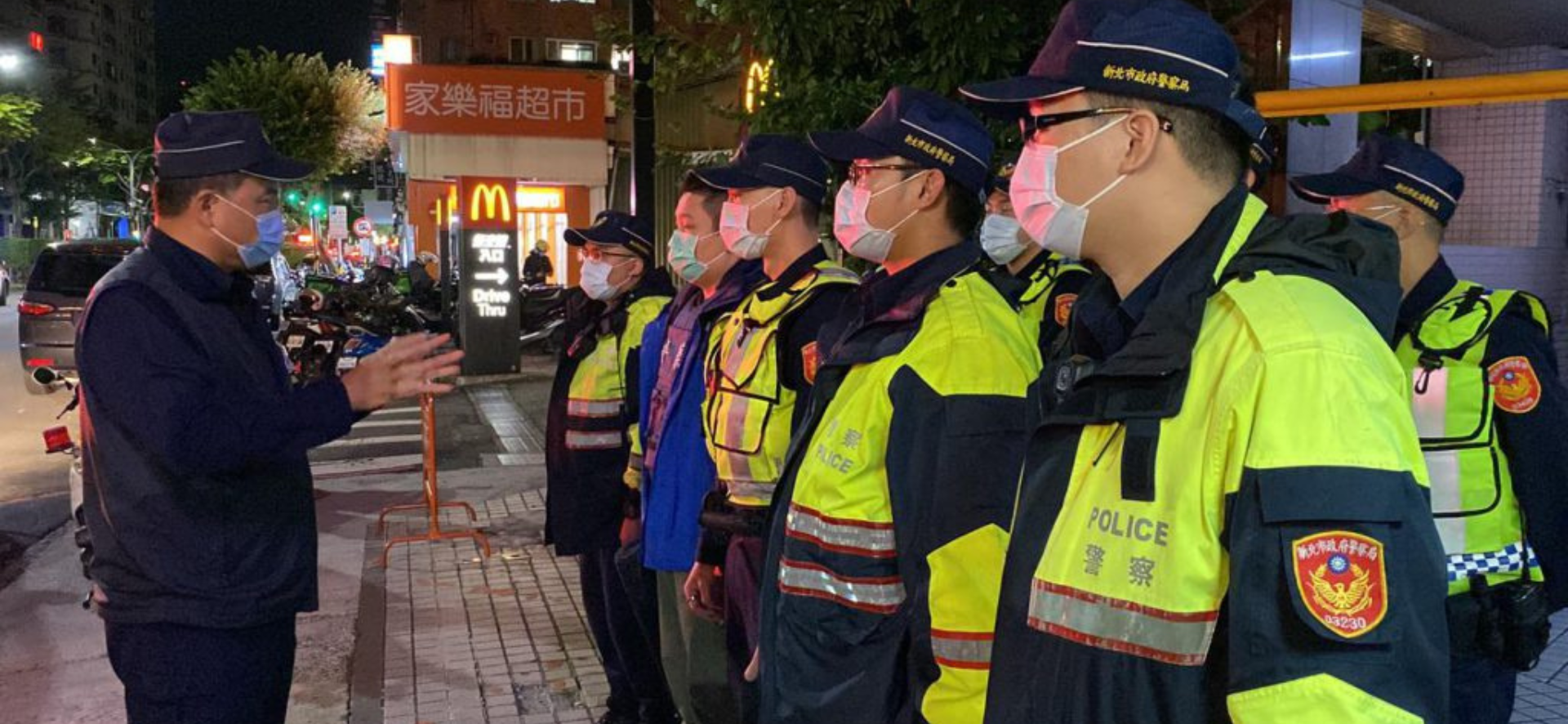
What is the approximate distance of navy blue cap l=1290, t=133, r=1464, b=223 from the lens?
10.6 feet

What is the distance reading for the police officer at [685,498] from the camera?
3.73 meters

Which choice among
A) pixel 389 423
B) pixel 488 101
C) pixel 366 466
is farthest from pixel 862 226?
pixel 488 101

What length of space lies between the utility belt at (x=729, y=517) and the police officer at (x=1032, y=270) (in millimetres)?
1103

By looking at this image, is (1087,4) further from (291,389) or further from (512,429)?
(512,429)

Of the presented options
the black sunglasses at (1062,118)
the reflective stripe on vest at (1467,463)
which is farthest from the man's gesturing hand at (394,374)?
the reflective stripe on vest at (1467,463)

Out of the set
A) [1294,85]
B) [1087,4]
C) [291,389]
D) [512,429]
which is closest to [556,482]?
[291,389]

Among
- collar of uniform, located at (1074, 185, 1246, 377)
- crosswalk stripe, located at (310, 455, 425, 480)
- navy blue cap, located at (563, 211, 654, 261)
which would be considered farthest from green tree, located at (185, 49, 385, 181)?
collar of uniform, located at (1074, 185, 1246, 377)

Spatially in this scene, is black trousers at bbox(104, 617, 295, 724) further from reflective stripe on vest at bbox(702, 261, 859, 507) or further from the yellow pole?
the yellow pole

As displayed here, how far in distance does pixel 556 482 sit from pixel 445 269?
15.3m

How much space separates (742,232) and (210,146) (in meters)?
1.61

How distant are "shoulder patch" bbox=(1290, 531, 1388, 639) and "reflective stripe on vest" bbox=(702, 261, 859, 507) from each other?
6.89 feet

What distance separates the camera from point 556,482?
→ 5094 mm

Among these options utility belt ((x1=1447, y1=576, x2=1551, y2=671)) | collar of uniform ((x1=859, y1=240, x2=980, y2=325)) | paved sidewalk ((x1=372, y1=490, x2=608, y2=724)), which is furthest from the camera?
paved sidewalk ((x1=372, y1=490, x2=608, y2=724))

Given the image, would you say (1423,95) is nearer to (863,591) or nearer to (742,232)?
(742,232)
